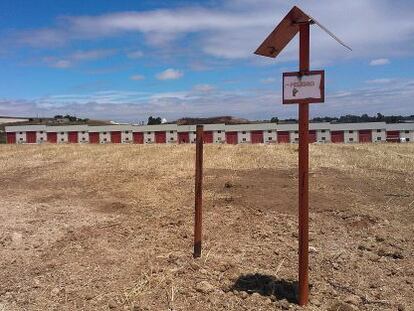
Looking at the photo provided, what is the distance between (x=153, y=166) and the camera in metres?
17.2

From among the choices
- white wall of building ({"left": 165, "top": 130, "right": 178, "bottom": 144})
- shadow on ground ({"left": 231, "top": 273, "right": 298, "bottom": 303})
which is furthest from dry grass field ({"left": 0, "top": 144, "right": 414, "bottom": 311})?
white wall of building ({"left": 165, "top": 130, "right": 178, "bottom": 144})

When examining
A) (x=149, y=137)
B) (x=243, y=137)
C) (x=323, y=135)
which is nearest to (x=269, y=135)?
(x=243, y=137)

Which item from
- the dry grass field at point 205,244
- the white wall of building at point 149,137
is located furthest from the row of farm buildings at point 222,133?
the dry grass field at point 205,244

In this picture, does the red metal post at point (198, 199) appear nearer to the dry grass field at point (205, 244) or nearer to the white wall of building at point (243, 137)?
the dry grass field at point (205, 244)

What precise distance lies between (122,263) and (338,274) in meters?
2.44

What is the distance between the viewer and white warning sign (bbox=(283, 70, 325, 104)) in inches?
196

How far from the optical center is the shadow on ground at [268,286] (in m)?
5.50

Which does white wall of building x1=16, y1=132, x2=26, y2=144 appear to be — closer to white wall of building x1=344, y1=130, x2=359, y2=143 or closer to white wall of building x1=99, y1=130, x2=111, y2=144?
white wall of building x1=99, y1=130, x2=111, y2=144

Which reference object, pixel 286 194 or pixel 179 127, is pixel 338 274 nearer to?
pixel 286 194

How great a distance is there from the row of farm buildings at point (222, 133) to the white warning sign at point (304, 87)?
→ 7672 cm

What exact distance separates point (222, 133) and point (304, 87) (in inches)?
3178

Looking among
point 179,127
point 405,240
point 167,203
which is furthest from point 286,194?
point 179,127

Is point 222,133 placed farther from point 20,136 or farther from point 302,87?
point 302,87

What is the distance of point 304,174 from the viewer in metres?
5.21
